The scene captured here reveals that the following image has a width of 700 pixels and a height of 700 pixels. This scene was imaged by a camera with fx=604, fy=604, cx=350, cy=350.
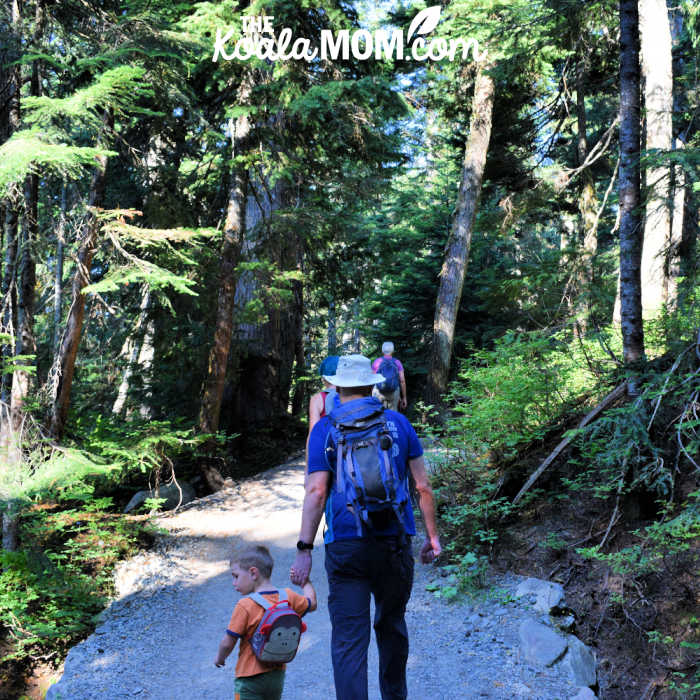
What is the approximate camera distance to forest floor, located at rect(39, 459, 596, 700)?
4793mm

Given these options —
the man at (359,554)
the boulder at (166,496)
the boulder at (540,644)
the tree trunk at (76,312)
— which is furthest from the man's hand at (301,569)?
the boulder at (166,496)

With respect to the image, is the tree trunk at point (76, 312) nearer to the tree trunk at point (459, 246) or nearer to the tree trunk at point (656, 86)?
the tree trunk at point (459, 246)

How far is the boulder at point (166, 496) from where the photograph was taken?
10289mm

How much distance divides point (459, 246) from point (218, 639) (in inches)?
422

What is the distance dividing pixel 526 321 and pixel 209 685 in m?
11.2

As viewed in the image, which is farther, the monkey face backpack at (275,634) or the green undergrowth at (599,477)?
the green undergrowth at (599,477)

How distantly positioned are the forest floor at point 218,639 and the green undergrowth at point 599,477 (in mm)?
537


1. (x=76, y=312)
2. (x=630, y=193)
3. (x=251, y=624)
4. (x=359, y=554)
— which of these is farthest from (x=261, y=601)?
(x=76, y=312)

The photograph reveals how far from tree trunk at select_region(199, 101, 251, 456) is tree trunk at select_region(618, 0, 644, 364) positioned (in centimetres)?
693

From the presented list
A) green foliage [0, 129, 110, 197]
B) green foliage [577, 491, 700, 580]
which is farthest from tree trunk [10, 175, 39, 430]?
green foliage [577, 491, 700, 580]

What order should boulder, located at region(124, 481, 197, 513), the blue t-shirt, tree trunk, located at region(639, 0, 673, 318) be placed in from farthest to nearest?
boulder, located at region(124, 481, 197, 513) → tree trunk, located at region(639, 0, 673, 318) → the blue t-shirt

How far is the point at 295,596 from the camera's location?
10.5 feet

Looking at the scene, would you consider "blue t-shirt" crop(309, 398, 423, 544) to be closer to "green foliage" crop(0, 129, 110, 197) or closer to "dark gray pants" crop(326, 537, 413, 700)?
"dark gray pants" crop(326, 537, 413, 700)

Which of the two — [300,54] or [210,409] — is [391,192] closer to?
[300,54]
